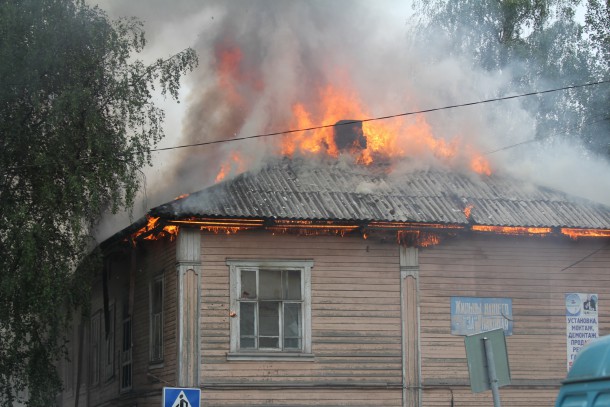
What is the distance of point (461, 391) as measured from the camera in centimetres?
1803

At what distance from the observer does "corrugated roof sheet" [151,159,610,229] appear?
17.4 metres

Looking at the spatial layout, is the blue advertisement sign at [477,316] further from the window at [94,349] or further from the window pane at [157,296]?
the window at [94,349]

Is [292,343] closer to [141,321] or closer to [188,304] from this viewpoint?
[188,304]

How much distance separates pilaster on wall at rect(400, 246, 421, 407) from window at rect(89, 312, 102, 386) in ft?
26.9

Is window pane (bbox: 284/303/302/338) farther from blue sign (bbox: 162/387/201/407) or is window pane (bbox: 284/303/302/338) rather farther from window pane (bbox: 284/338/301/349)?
blue sign (bbox: 162/387/201/407)

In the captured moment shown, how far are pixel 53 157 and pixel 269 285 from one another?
4385 mm

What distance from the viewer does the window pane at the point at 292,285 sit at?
17.5 meters

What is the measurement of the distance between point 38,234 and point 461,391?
25.4 ft

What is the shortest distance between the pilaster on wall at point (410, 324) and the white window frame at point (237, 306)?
1677 mm

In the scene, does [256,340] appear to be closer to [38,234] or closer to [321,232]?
[321,232]

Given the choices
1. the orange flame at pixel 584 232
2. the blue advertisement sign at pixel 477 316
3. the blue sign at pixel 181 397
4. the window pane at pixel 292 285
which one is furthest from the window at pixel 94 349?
the orange flame at pixel 584 232

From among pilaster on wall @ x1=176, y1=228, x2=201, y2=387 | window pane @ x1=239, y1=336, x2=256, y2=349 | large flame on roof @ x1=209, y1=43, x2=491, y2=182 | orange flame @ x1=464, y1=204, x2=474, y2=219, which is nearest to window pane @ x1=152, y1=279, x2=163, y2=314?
pilaster on wall @ x1=176, y1=228, x2=201, y2=387

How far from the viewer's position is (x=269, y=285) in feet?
57.4

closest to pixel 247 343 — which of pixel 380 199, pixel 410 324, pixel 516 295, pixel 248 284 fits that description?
pixel 248 284
